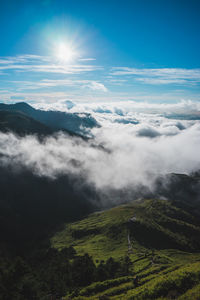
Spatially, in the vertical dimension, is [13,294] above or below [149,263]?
above

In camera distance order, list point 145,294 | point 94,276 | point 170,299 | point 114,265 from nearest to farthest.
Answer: point 170,299
point 145,294
point 94,276
point 114,265

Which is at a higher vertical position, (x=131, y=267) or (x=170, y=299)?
(x=170, y=299)

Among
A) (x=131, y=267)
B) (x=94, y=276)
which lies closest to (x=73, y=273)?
(x=94, y=276)

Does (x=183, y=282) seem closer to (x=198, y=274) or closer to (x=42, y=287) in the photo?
(x=198, y=274)

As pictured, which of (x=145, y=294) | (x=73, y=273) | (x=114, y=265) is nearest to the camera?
(x=145, y=294)

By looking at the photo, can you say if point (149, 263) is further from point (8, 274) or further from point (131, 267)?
point (8, 274)

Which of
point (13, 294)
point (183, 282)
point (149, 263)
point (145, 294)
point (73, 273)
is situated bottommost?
point (149, 263)

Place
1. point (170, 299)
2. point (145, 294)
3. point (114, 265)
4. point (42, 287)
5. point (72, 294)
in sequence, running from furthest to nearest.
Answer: point (114, 265)
point (42, 287)
point (72, 294)
point (145, 294)
point (170, 299)

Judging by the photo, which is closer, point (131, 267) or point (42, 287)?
point (42, 287)

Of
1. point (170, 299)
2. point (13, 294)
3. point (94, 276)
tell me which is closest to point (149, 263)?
point (94, 276)
